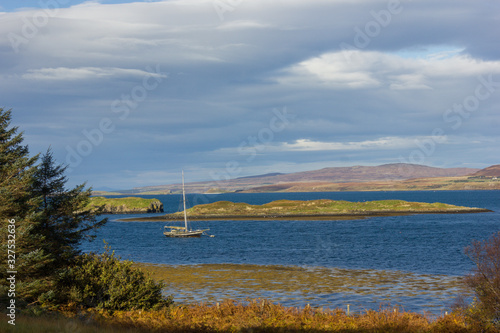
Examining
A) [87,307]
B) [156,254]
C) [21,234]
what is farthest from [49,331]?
[156,254]

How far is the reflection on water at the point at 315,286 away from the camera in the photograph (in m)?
31.0

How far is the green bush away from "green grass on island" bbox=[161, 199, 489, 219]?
366ft

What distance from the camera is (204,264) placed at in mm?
51969

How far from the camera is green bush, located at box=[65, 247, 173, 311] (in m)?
22.6

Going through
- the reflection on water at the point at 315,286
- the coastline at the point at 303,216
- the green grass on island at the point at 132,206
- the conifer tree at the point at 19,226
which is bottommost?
the coastline at the point at 303,216

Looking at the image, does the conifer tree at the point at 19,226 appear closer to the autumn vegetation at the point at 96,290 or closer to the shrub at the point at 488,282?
the autumn vegetation at the point at 96,290

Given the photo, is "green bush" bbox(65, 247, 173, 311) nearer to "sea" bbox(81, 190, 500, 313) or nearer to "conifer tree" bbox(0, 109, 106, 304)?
"conifer tree" bbox(0, 109, 106, 304)

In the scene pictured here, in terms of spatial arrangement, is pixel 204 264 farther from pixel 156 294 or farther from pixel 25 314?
pixel 25 314

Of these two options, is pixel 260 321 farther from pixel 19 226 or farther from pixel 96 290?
pixel 19 226

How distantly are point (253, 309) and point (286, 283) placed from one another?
698 inches

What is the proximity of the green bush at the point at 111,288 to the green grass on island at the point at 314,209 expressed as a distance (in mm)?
111670

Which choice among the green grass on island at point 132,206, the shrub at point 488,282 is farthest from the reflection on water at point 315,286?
the green grass on island at point 132,206

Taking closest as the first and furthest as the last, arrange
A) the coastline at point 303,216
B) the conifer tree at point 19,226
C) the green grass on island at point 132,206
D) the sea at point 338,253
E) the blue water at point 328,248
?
the conifer tree at point 19,226 < the sea at point 338,253 < the blue water at point 328,248 < the coastline at point 303,216 < the green grass on island at point 132,206

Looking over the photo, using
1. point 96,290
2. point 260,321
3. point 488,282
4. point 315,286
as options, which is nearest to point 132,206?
point 315,286
